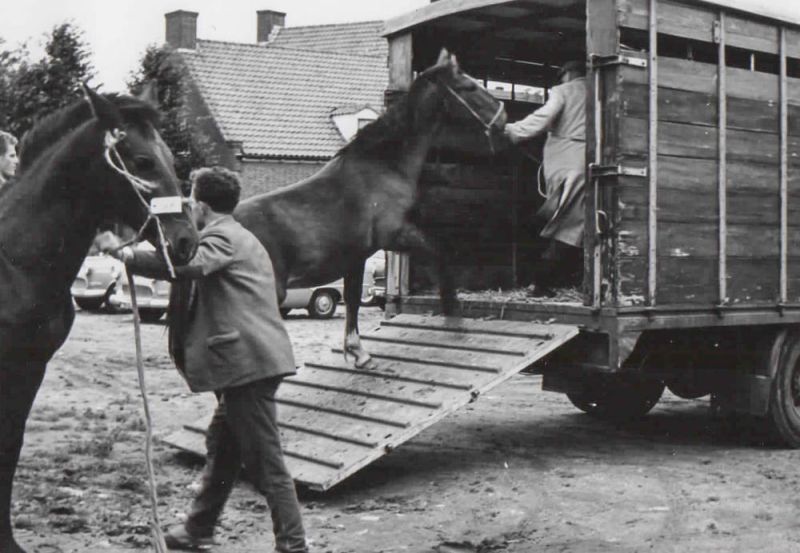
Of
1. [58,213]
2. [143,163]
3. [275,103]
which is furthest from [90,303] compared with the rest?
[143,163]

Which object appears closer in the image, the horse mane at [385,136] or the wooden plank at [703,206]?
the wooden plank at [703,206]

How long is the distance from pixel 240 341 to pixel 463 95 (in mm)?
3260

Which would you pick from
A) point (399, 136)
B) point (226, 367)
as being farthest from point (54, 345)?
point (399, 136)

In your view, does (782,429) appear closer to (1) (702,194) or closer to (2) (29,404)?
(1) (702,194)

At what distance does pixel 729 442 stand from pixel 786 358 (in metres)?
0.85

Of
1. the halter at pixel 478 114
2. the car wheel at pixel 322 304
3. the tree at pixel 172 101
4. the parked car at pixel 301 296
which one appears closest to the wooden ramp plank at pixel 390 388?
the halter at pixel 478 114

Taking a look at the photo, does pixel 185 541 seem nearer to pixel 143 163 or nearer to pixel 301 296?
pixel 143 163

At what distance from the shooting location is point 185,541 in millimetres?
5188

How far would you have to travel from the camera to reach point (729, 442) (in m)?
8.36

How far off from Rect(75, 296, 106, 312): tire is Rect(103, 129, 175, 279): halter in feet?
64.7

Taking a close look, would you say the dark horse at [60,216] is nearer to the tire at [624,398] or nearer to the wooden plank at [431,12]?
the wooden plank at [431,12]

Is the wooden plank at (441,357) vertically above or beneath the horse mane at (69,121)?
beneath

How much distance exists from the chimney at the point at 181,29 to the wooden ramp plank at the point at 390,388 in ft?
114

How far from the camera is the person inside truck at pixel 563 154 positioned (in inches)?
299
